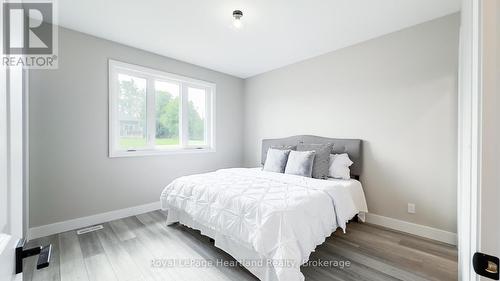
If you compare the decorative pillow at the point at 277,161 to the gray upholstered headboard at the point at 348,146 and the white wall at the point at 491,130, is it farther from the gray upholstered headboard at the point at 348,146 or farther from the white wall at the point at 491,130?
the white wall at the point at 491,130

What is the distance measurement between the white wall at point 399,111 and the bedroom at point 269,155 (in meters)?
0.01

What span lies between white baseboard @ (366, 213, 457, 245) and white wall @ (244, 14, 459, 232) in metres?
0.06

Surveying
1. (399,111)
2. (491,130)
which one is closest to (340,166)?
(399,111)

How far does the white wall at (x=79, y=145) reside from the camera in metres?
2.47

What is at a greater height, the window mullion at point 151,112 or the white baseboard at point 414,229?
the window mullion at point 151,112

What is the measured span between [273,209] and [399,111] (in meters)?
2.23

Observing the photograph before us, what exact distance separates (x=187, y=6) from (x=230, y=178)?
2041 millimetres

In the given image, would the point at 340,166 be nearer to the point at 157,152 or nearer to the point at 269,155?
the point at 269,155

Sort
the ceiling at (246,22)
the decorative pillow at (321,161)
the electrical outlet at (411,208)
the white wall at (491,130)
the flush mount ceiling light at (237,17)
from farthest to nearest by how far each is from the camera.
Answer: the decorative pillow at (321,161), the electrical outlet at (411,208), the flush mount ceiling light at (237,17), the ceiling at (246,22), the white wall at (491,130)

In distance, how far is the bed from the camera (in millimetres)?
1572

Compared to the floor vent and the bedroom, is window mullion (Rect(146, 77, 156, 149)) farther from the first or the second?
the floor vent

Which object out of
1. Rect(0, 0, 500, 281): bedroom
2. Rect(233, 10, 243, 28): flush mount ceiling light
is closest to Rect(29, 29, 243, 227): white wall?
Rect(0, 0, 500, 281): bedroom

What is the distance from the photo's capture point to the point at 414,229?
257 cm

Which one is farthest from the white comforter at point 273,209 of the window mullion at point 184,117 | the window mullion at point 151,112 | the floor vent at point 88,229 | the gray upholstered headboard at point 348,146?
the window mullion at point 184,117
